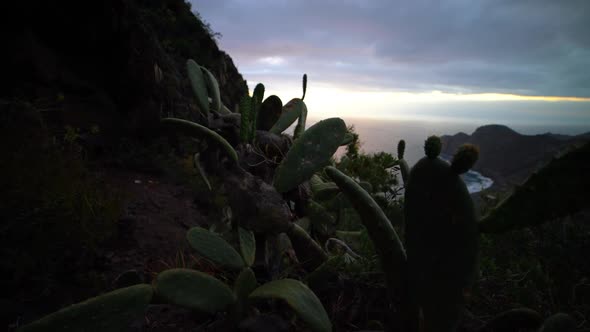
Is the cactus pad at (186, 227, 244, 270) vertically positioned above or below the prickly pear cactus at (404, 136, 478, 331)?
below

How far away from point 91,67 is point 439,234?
5550 millimetres

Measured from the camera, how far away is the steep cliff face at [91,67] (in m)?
3.85

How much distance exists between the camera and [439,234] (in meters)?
0.81

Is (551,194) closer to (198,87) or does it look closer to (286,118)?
(286,118)

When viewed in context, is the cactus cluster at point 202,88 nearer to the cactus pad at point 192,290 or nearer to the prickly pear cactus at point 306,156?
the prickly pear cactus at point 306,156

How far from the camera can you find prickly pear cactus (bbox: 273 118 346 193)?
138 cm

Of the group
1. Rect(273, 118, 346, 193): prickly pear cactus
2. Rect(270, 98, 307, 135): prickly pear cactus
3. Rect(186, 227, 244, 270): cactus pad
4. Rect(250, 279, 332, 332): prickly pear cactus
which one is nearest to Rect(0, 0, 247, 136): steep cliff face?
Rect(270, 98, 307, 135): prickly pear cactus

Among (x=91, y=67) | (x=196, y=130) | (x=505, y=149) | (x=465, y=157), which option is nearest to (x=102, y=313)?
(x=196, y=130)

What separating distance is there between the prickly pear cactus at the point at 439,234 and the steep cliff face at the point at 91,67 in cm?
468

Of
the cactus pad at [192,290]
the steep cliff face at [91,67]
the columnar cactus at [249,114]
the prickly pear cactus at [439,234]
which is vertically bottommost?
the cactus pad at [192,290]

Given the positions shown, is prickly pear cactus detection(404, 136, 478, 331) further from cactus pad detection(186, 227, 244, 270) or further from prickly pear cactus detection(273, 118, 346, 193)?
cactus pad detection(186, 227, 244, 270)

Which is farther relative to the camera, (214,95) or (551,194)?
(214,95)

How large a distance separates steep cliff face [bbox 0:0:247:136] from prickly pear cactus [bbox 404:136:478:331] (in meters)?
4.68

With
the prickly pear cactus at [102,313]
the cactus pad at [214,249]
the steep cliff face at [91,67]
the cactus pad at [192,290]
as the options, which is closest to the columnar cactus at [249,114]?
the cactus pad at [214,249]
